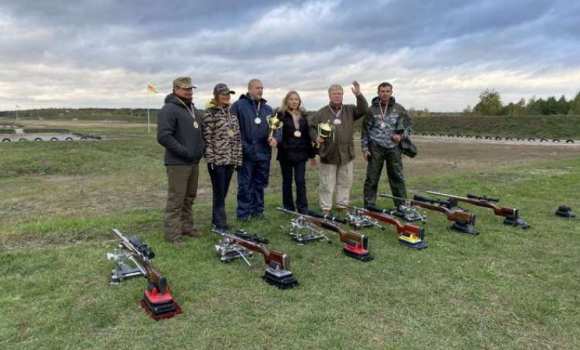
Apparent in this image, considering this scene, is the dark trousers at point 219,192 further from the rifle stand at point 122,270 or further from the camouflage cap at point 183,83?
the rifle stand at point 122,270

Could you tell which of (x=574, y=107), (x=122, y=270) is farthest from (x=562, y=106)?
(x=122, y=270)

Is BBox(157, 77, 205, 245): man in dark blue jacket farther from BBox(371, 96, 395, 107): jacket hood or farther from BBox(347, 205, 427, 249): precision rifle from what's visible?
BBox(371, 96, 395, 107): jacket hood

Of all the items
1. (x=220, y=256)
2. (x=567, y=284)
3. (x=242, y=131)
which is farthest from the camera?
(x=242, y=131)

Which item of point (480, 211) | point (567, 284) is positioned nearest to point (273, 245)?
point (567, 284)

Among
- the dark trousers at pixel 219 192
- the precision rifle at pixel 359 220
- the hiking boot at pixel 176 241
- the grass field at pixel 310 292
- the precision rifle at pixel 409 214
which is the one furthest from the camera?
the precision rifle at pixel 409 214

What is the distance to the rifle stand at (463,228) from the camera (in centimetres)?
697

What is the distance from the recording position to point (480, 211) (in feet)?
28.4

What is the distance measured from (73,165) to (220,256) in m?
16.0

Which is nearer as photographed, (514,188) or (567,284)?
(567,284)

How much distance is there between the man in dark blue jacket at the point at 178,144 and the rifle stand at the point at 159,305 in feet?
6.88

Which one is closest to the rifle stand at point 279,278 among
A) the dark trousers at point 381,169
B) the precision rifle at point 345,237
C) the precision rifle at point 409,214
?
the precision rifle at point 345,237

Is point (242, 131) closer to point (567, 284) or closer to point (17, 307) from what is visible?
point (17, 307)

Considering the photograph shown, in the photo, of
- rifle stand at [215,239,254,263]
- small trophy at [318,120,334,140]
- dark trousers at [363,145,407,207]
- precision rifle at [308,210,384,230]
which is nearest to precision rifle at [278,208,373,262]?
precision rifle at [308,210,384,230]

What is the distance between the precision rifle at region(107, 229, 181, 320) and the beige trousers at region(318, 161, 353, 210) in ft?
12.6
